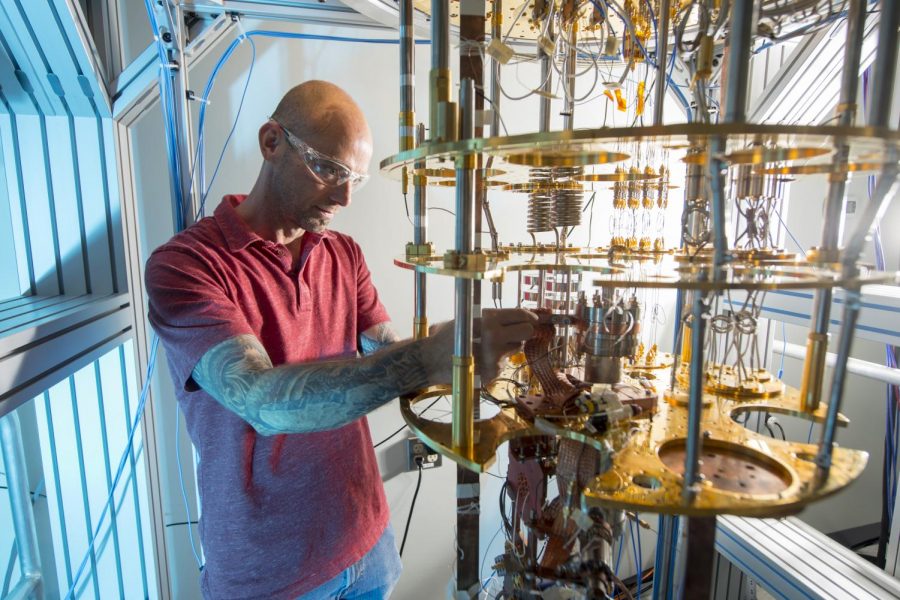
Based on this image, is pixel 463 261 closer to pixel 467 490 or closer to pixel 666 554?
pixel 467 490

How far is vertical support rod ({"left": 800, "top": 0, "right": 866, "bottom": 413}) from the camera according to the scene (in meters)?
0.55

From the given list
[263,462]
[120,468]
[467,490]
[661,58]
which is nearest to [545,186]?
[661,58]

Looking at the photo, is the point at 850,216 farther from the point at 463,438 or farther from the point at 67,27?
the point at 67,27

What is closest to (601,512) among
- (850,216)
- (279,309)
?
(279,309)

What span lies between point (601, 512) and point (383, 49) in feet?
5.83

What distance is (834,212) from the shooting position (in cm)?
62

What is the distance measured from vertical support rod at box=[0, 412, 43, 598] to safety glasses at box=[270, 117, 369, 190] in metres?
1.01

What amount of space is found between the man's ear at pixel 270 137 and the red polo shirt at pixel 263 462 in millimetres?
171

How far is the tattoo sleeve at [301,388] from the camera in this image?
81 cm

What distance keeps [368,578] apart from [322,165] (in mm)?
1102

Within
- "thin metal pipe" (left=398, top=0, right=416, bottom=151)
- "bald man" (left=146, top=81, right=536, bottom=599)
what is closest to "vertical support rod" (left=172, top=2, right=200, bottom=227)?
"bald man" (left=146, top=81, right=536, bottom=599)

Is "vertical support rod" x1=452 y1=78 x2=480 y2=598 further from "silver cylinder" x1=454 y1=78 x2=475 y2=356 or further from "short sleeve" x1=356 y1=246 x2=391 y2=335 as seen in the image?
"short sleeve" x1=356 y1=246 x2=391 y2=335

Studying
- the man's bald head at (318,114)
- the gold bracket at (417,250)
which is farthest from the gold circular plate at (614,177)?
the man's bald head at (318,114)

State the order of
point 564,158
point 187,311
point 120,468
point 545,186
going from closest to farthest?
point 564,158 < point 187,311 < point 545,186 < point 120,468
